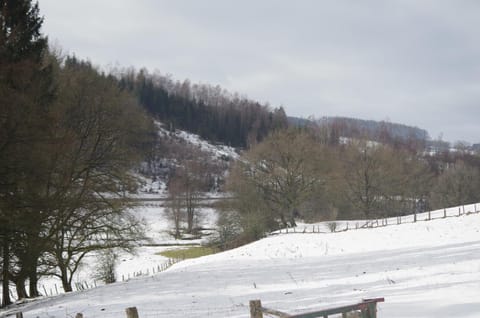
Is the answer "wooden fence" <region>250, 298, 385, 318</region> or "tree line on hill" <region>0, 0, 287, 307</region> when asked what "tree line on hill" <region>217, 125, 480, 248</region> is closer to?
"tree line on hill" <region>0, 0, 287, 307</region>

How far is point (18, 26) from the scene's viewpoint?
18.4 meters

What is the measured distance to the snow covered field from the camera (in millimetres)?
9266

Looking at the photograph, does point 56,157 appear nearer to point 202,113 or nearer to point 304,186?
point 304,186

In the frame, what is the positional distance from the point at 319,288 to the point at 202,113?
473 feet

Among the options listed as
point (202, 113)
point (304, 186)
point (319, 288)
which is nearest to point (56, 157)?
point (319, 288)

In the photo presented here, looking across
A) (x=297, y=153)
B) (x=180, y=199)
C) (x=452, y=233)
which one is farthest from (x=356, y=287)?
(x=180, y=199)

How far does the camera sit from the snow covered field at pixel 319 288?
927 cm

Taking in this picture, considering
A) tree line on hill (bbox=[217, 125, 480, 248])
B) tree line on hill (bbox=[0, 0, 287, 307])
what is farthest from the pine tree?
tree line on hill (bbox=[217, 125, 480, 248])

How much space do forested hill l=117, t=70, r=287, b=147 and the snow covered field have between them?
12253 cm

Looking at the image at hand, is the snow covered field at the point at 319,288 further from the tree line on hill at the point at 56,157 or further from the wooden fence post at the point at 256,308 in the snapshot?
the tree line on hill at the point at 56,157

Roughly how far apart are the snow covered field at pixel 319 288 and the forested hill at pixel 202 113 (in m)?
123

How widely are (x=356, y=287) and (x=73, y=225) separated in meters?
15.4

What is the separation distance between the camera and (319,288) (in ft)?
41.3

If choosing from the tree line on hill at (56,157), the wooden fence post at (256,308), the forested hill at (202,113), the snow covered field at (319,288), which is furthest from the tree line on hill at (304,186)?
the forested hill at (202,113)
